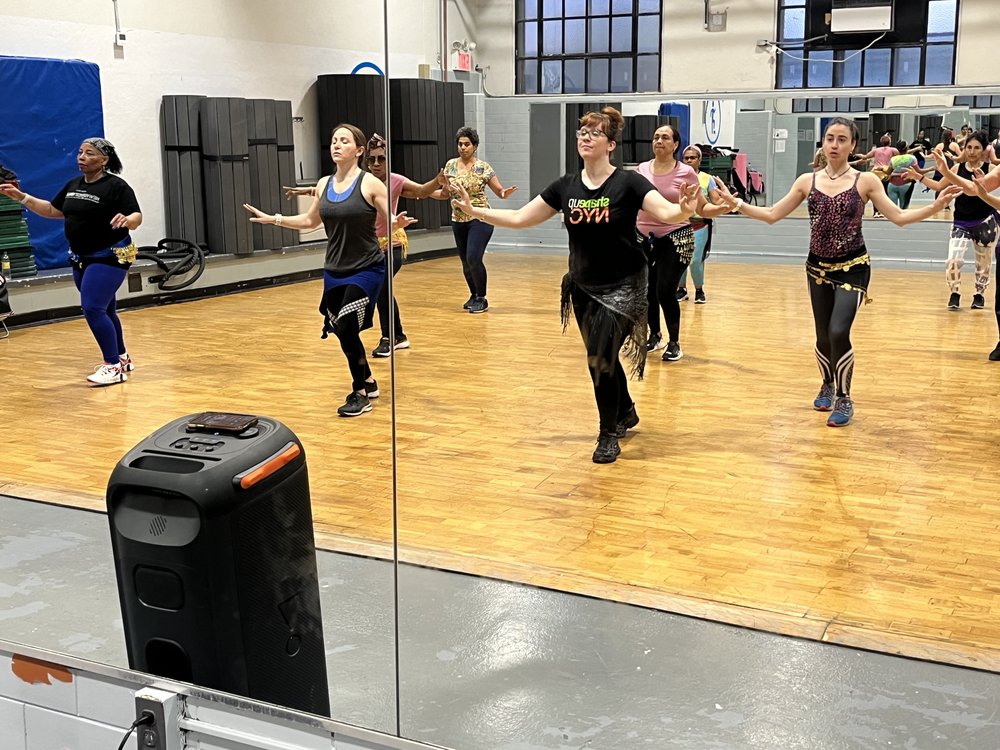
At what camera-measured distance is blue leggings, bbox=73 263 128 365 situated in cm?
484

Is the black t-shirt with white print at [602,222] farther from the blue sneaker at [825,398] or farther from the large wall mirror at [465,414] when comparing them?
the blue sneaker at [825,398]

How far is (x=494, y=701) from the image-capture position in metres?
2.88

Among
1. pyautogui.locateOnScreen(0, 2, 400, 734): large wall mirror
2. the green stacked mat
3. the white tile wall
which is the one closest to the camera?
the white tile wall

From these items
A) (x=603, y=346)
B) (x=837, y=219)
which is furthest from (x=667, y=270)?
(x=837, y=219)

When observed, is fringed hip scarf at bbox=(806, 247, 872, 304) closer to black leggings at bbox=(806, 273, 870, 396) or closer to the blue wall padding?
black leggings at bbox=(806, 273, 870, 396)

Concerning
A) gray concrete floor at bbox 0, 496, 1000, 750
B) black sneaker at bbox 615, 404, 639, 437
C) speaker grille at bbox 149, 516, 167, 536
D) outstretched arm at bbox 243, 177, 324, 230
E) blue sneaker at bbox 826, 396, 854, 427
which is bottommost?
gray concrete floor at bbox 0, 496, 1000, 750

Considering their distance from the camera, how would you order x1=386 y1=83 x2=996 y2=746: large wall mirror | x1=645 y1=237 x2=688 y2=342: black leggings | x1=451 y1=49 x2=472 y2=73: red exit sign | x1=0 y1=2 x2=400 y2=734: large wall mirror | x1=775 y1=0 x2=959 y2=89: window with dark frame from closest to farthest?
x1=775 y1=0 x2=959 y2=89: window with dark frame < x1=386 y1=83 x2=996 y2=746: large wall mirror < x1=0 y1=2 x2=400 y2=734: large wall mirror < x1=451 y1=49 x2=472 y2=73: red exit sign < x1=645 y1=237 x2=688 y2=342: black leggings

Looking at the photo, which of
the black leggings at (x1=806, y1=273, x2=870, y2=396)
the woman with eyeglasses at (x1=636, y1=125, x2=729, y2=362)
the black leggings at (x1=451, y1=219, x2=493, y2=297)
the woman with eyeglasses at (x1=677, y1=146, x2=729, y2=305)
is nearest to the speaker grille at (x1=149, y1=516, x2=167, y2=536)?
the black leggings at (x1=451, y1=219, x2=493, y2=297)

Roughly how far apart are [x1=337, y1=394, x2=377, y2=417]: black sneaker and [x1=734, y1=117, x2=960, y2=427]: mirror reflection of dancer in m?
1.93

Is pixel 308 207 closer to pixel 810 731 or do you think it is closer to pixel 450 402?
pixel 450 402

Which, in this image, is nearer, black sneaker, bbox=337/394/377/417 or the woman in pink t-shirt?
the woman in pink t-shirt

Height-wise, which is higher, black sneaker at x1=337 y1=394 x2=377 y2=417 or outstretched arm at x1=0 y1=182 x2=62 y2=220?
outstretched arm at x1=0 y1=182 x2=62 y2=220

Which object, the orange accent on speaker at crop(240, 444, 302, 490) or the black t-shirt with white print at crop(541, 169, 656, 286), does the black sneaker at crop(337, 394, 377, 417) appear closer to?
the black t-shirt with white print at crop(541, 169, 656, 286)

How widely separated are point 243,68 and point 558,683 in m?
2.08
